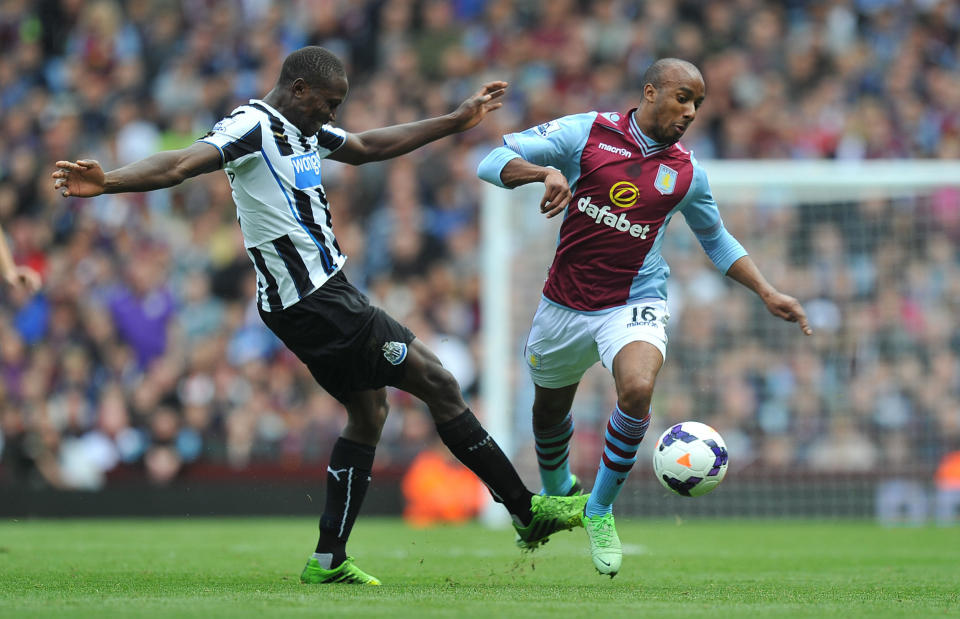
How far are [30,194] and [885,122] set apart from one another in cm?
1053

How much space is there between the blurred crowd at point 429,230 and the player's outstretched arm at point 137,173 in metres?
7.31

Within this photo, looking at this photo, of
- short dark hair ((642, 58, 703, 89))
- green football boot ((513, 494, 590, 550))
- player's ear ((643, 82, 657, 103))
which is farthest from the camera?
player's ear ((643, 82, 657, 103))

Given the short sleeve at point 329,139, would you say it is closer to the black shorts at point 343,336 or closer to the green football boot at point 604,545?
the black shorts at point 343,336

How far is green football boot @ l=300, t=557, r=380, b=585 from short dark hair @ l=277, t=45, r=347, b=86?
2.44 metres

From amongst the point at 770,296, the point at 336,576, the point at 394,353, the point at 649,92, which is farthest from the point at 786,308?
the point at 336,576

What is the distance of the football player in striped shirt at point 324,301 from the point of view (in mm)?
6586

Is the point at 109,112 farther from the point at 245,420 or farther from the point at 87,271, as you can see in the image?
the point at 245,420

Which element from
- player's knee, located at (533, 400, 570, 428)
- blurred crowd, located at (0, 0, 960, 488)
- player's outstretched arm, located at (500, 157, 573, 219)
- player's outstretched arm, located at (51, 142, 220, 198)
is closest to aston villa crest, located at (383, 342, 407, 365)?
player's outstretched arm, located at (500, 157, 573, 219)

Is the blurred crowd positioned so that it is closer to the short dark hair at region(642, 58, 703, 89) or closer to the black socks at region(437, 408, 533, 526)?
the short dark hair at region(642, 58, 703, 89)

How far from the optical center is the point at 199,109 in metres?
17.7

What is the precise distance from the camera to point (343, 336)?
671 cm

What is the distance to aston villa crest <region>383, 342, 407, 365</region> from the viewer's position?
6.76m

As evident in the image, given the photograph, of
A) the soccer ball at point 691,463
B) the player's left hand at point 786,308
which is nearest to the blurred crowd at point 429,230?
the player's left hand at point 786,308

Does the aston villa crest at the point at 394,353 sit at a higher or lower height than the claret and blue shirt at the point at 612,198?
lower
